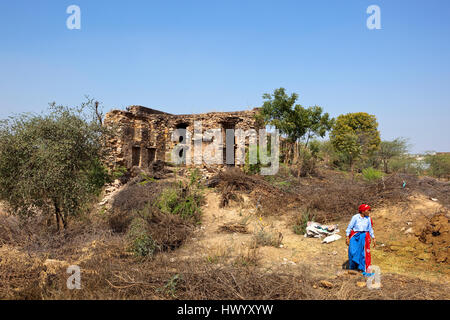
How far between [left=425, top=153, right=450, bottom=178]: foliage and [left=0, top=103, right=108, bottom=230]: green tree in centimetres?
2320

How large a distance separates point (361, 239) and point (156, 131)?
45.8ft

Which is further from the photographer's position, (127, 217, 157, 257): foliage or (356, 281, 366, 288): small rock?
(127, 217, 157, 257): foliage

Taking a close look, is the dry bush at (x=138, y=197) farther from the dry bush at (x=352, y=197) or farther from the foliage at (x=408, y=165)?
the foliage at (x=408, y=165)

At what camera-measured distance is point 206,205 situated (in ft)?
38.9

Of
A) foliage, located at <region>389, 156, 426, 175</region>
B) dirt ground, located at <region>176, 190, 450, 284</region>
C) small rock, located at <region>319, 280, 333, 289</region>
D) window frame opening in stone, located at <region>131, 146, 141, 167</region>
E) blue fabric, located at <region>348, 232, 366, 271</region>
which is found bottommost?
dirt ground, located at <region>176, 190, 450, 284</region>

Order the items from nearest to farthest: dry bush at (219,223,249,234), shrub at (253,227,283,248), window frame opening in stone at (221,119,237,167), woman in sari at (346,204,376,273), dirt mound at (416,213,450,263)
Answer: woman in sari at (346,204,376,273) → dirt mound at (416,213,450,263) → shrub at (253,227,283,248) → dry bush at (219,223,249,234) → window frame opening in stone at (221,119,237,167)

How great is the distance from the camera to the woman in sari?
608cm

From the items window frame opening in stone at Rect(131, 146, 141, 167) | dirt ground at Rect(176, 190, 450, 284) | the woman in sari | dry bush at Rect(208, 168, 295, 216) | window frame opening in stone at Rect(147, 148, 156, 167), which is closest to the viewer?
the woman in sari

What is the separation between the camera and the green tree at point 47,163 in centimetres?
760

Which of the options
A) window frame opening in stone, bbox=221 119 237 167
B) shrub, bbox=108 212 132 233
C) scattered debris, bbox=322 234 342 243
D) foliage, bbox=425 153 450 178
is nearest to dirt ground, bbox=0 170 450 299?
scattered debris, bbox=322 234 342 243

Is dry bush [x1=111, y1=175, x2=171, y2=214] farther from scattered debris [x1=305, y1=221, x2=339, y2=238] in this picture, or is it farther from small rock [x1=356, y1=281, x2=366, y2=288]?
small rock [x1=356, y1=281, x2=366, y2=288]

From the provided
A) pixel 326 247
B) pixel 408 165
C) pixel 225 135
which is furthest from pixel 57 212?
pixel 408 165

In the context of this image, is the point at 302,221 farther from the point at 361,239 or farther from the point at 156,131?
the point at 156,131
